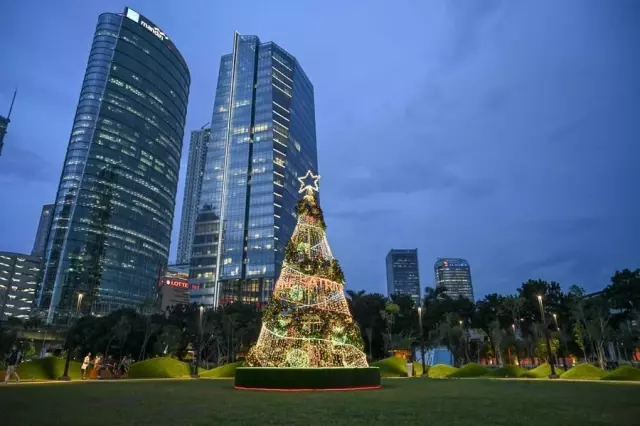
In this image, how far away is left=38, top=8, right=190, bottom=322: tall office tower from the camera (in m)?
131

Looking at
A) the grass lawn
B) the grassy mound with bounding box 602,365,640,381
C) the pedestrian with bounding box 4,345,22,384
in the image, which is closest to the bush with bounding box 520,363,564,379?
the grassy mound with bounding box 602,365,640,381

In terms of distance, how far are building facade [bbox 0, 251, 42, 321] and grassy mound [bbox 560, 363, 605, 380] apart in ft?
605

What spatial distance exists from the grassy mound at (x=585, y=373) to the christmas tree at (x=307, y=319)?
58.9 ft

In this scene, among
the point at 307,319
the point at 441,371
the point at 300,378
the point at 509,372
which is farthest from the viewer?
the point at 441,371

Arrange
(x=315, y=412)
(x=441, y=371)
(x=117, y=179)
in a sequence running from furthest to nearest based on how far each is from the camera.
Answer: (x=117, y=179) → (x=441, y=371) → (x=315, y=412)

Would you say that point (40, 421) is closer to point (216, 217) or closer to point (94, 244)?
point (216, 217)

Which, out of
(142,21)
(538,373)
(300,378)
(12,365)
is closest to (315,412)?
(300,378)

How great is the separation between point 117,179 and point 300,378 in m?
149

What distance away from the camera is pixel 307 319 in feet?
61.3

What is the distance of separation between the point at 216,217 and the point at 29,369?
10585 centimetres

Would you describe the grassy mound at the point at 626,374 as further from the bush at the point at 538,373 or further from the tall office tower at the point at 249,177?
the tall office tower at the point at 249,177

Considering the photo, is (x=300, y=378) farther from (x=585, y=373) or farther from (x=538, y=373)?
(x=538, y=373)

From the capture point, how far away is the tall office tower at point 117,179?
131125 mm

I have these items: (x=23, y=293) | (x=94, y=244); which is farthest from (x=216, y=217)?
(x=23, y=293)
